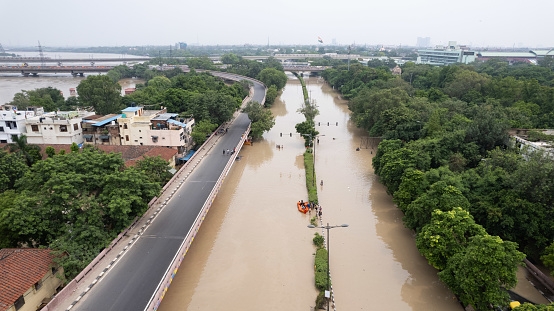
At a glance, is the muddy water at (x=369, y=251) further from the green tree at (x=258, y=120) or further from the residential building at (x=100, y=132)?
the residential building at (x=100, y=132)

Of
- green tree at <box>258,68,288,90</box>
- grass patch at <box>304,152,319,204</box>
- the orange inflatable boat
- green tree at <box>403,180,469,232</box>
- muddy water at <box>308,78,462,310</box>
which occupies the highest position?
green tree at <box>258,68,288,90</box>

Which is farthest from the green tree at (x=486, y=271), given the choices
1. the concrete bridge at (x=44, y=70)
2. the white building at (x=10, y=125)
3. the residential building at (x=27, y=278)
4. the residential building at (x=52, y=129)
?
the concrete bridge at (x=44, y=70)

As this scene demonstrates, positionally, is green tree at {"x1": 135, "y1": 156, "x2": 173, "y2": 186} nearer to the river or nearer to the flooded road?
the flooded road

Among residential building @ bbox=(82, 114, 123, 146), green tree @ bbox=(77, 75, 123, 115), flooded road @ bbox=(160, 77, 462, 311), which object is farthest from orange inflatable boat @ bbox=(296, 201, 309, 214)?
green tree @ bbox=(77, 75, 123, 115)

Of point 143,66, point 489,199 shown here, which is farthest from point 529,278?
point 143,66

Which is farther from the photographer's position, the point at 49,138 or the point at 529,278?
the point at 49,138

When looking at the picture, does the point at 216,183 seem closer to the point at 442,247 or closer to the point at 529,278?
the point at 442,247
